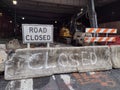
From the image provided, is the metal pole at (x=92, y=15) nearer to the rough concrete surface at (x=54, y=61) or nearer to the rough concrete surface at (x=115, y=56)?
the rough concrete surface at (x=115, y=56)

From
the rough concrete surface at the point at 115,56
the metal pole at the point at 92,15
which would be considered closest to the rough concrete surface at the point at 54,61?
the rough concrete surface at the point at 115,56

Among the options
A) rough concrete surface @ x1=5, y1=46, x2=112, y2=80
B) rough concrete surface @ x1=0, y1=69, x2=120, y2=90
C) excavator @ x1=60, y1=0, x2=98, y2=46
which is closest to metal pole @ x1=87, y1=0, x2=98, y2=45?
excavator @ x1=60, y1=0, x2=98, y2=46

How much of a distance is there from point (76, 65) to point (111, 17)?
13947 millimetres

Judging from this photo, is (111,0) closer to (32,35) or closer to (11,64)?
(32,35)

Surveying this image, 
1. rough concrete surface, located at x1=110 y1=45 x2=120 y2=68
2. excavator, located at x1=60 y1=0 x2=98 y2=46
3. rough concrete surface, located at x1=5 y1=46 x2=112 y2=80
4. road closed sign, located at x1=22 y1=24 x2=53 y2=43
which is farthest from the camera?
excavator, located at x1=60 y1=0 x2=98 y2=46

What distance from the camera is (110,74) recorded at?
4430 mm

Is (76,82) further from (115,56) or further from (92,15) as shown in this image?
(92,15)

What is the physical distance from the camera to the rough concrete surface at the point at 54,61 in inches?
154

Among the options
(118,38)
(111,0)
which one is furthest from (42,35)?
(111,0)

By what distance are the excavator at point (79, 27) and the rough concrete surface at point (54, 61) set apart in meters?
6.80

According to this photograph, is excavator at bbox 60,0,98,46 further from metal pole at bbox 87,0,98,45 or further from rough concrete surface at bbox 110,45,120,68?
rough concrete surface at bbox 110,45,120,68

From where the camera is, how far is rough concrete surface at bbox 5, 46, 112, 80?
3914mm

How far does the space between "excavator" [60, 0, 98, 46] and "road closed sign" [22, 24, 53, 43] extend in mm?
7279

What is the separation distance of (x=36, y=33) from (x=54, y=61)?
122 centimetres
